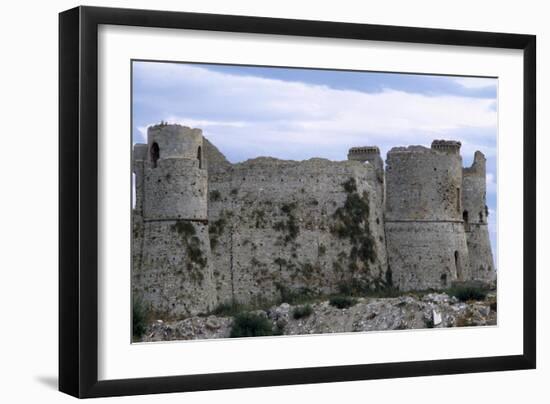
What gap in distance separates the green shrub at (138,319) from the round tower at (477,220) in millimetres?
6288

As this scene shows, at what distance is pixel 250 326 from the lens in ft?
63.1

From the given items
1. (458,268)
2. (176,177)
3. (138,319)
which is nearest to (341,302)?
(458,268)

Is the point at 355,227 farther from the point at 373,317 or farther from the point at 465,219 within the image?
the point at 373,317

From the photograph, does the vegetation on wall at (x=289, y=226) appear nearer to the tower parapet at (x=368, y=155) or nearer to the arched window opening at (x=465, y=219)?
the tower parapet at (x=368, y=155)

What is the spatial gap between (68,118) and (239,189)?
32.4 feet

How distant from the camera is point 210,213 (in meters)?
24.5

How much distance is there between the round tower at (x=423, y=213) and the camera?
85.7ft

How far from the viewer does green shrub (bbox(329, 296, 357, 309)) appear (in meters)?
21.2

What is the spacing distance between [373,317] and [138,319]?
4701 mm

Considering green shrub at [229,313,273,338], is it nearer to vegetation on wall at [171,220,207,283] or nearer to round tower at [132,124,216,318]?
round tower at [132,124,216,318]

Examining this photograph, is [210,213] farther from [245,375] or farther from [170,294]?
[245,375]

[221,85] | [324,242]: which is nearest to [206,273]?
[221,85]

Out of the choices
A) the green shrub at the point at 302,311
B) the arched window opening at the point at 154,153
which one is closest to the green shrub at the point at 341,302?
the green shrub at the point at 302,311

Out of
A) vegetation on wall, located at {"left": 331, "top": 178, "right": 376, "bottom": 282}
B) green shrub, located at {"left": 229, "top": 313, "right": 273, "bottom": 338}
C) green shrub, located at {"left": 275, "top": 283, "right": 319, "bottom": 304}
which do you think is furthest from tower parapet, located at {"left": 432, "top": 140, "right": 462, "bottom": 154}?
green shrub, located at {"left": 229, "top": 313, "right": 273, "bottom": 338}
